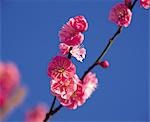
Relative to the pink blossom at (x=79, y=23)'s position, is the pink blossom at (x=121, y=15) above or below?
above

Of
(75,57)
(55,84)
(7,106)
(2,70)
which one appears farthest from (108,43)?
(2,70)

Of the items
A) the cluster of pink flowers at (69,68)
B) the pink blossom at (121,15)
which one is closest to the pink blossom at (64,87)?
the cluster of pink flowers at (69,68)

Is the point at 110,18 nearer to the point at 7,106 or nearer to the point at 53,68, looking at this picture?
the point at 53,68

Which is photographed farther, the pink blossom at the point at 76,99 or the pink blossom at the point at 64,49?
the pink blossom at the point at 76,99

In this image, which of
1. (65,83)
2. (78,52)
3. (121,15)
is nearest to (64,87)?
(65,83)

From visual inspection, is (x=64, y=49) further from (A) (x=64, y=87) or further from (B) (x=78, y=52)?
(A) (x=64, y=87)

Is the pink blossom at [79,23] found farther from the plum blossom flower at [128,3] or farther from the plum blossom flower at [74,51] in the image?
the plum blossom flower at [128,3]

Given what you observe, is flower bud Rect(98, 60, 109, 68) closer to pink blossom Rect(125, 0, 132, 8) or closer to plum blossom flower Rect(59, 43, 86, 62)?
plum blossom flower Rect(59, 43, 86, 62)
